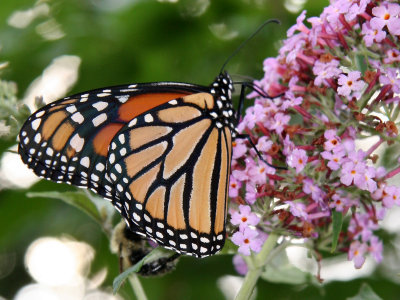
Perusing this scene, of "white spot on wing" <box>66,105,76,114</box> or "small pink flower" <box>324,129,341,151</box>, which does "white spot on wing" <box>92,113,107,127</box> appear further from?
"small pink flower" <box>324,129,341,151</box>

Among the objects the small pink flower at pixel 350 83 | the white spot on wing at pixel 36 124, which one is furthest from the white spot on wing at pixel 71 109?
the small pink flower at pixel 350 83

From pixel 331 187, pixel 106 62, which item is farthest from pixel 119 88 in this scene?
pixel 106 62

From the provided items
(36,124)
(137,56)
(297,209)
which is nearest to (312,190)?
(297,209)

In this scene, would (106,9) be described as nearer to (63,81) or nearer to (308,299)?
(63,81)

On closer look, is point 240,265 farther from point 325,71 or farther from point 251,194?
point 325,71

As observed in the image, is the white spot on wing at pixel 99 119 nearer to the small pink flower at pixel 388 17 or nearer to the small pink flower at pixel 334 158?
the small pink flower at pixel 334 158

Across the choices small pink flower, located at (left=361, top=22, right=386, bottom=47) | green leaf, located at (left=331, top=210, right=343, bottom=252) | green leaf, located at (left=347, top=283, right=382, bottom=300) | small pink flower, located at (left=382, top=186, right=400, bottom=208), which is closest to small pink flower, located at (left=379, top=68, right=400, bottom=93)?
small pink flower, located at (left=361, top=22, right=386, bottom=47)
